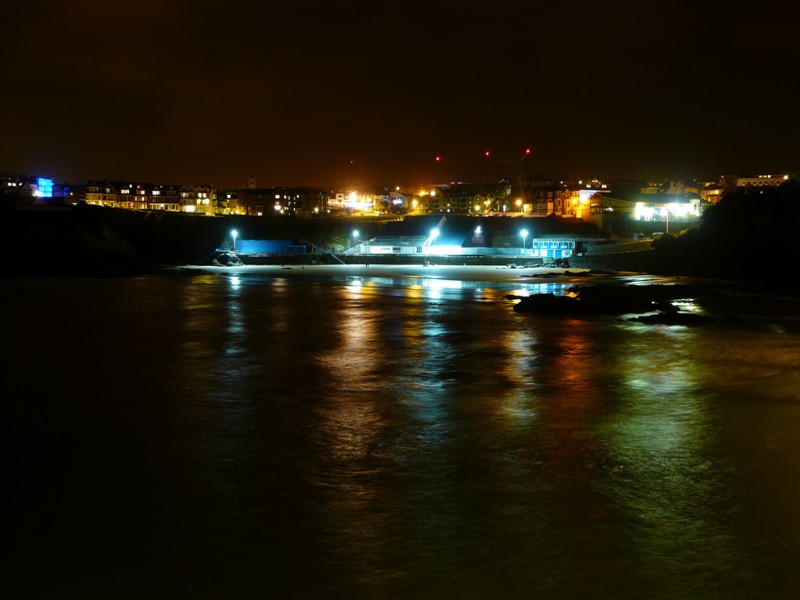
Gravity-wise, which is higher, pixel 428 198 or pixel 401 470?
pixel 428 198

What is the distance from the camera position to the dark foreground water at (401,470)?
5441mm

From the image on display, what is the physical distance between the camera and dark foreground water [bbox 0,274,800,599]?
544 centimetres

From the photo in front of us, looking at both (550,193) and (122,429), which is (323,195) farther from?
(122,429)

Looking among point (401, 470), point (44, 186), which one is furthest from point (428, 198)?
point (401, 470)

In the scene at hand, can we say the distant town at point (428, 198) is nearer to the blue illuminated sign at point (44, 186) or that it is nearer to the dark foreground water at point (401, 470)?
the blue illuminated sign at point (44, 186)

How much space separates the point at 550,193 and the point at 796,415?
10457 cm

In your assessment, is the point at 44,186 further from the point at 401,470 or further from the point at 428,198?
the point at 401,470

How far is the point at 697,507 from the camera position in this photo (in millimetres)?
6828

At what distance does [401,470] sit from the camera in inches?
316

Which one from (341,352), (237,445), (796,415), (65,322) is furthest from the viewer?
(65,322)

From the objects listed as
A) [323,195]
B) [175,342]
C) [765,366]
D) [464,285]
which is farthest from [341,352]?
[323,195]

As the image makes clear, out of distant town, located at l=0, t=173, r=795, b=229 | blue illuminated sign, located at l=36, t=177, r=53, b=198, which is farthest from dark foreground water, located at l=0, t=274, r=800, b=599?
blue illuminated sign, located at l=36, t=177, r=53, b=198

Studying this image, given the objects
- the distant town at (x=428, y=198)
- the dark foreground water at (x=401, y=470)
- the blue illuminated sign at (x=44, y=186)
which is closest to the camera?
the dark foreground water at (x=401, y=470)

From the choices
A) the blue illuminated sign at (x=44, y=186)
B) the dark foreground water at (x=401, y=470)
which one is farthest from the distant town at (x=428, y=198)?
the dark foreground water at (x=401, y=470)
